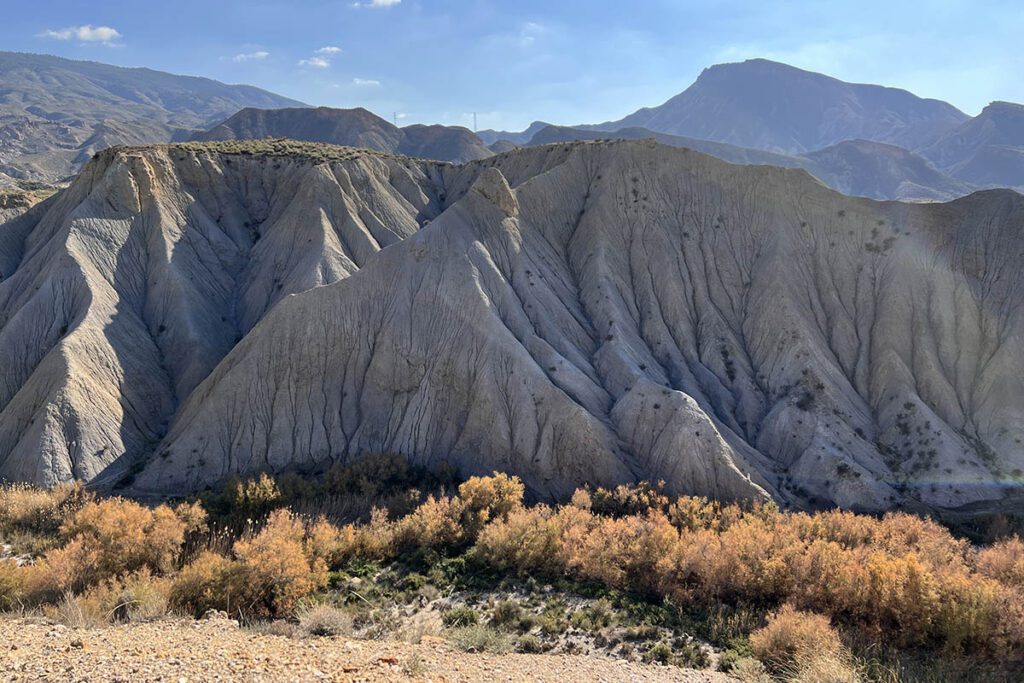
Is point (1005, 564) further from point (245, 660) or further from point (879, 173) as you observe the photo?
point (879, 173)

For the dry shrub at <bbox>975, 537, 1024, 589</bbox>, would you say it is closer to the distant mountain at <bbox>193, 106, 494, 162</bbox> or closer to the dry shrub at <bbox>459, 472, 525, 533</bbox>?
the dry shrub at <bbox>459, 472, 525, 533</bbox>

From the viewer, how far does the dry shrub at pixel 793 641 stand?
1445 centimetres

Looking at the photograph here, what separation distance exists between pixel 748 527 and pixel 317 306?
26.7 m

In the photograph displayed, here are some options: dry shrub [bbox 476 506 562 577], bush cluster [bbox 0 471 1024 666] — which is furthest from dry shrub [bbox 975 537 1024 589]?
dry shrub [bbox 476 506 562 577]

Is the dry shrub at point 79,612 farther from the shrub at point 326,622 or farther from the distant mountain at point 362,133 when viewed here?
the distant mountain at point 362,133

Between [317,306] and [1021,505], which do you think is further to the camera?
[317,306]

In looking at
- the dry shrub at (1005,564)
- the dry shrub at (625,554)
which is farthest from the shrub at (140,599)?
the dry shrub at (1005,564)

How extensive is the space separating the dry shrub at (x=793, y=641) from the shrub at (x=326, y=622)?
1123 cm

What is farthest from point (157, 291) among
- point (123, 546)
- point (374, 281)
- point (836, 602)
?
point (836, 602)

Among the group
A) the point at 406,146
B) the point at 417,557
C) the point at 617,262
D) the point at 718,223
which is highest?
the point at 406,146

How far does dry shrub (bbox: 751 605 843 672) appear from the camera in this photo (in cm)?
1445

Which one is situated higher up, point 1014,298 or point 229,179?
point 229,179

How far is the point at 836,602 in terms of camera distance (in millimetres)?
17250

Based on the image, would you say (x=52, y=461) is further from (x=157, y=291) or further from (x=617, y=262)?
(x=617, y=262)
